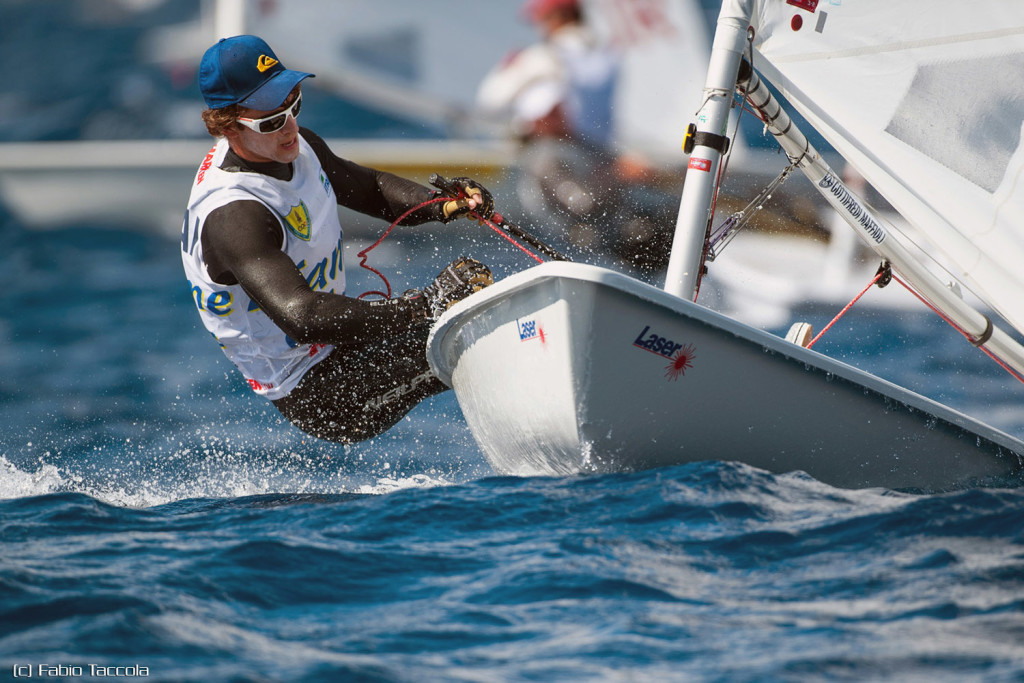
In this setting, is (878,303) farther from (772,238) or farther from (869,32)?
Answer: (869,32)

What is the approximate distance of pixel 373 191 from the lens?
13.3ft

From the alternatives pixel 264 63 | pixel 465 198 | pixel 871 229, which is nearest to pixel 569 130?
pixel 465 198

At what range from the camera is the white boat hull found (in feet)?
9.23

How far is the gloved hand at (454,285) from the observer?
3240mm

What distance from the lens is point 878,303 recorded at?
33.1ft

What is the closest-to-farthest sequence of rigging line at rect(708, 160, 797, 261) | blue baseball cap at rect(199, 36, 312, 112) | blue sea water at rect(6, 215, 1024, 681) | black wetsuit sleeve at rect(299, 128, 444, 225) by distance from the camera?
blue sea water at rect(6, 215, 1024, 681), blue baseball cap at rect(199, 36, 312, 112), rigging line at rect(708, 160, 797, 261), black wetsuit sleeve at rect(299, 128, 444, 225)

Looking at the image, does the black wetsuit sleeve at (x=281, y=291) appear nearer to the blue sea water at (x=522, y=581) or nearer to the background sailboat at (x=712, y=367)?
the background sailboat at (x=712, y=367)

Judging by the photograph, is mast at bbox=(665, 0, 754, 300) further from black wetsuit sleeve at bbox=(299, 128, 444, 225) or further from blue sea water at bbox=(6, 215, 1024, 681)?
black wetsuit sleeve at bbox=(299, 128, 444, 225)

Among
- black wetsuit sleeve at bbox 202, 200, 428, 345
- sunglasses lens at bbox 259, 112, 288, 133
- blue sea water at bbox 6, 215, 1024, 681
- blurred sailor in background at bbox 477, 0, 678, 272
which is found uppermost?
blurred sailor in background at bbox 477, 0, 678, 272

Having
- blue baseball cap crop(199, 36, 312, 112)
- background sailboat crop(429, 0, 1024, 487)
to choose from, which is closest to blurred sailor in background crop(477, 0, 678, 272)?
background sailboat crop(429, 0, 1024, 487)

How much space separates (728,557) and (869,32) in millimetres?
1911

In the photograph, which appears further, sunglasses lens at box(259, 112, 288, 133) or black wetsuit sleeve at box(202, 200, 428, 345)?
sunglasses lens at box(259, 112, 288, 133)

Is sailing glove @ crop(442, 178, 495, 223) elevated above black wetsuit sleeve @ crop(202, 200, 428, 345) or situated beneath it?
elevated above

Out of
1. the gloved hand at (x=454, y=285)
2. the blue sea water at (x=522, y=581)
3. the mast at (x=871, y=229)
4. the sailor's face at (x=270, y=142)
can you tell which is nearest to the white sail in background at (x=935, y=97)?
the mast at (x=871, y=229)
